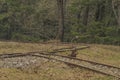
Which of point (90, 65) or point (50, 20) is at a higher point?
point (50, 20)

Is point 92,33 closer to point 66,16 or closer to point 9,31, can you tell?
point 66,16

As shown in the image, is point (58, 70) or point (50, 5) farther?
point (50, 5)

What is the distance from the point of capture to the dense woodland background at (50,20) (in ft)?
112

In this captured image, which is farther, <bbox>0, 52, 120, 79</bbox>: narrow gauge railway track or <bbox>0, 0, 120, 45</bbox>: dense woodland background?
<bbox>0, 0, 120, 45</bbox>: dense woodland background

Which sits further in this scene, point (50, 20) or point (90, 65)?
point (50, 20)

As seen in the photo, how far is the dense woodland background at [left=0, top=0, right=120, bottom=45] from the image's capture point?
34000 millimetres

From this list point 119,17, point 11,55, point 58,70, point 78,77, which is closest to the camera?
point 78,77

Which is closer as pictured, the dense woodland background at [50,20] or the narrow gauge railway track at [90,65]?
the narrow gauge railway track at [90,65]

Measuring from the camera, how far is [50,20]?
4188 centimetres

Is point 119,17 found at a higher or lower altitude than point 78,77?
higher

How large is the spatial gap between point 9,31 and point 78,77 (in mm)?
30472

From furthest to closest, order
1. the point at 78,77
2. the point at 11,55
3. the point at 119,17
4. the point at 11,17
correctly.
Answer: the point at 11,17, the point at 119,17, the point at 11,55, the point at 78,77

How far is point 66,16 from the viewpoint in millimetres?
40906

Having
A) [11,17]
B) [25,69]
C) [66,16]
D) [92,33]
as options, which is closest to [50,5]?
[66,16]
